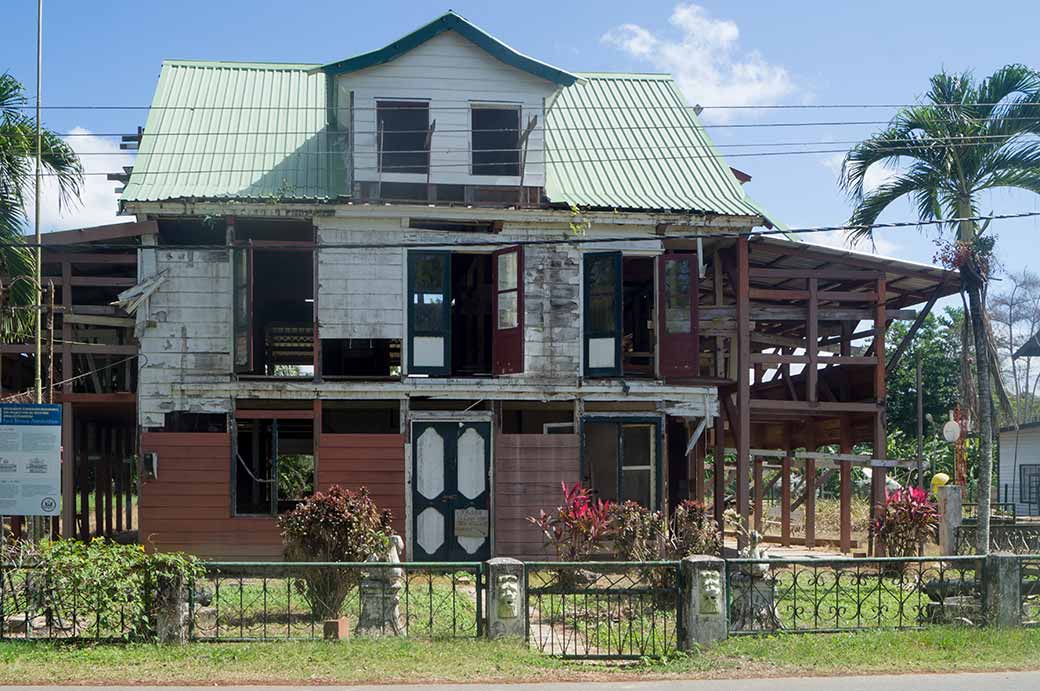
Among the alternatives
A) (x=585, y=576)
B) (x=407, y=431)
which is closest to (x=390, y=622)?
(x=585, y=576)

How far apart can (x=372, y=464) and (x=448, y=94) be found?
6602 millimetres

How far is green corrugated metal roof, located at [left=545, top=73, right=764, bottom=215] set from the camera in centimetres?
2080

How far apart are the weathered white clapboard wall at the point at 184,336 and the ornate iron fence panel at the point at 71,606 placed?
672 cm

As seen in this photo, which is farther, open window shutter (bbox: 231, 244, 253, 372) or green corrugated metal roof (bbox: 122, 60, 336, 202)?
green corrugated metal roof (bbox: 122, 60, 336, 202)

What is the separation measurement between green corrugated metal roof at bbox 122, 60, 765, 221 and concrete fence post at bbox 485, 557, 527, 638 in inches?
357

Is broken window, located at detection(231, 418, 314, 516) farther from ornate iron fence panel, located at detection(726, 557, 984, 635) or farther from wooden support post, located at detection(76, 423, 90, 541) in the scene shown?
ornate iron fence panel, located at detection(726, 557, 984, 635)

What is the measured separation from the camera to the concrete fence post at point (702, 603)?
12617 mm

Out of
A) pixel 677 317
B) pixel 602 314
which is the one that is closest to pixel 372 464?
pixel 602 314

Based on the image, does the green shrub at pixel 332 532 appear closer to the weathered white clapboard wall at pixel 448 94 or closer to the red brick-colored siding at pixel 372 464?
the red brick-colored siding at pixel 372 464

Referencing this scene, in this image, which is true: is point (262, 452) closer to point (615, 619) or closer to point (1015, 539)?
point (615, 619)

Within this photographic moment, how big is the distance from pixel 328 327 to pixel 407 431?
2.25 meters

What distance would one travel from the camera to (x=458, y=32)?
66.2 feet

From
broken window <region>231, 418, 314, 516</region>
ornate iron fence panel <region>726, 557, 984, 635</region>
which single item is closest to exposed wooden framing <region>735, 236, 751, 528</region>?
ornate iron fence panel <region>726, 557, 984, 635</region>

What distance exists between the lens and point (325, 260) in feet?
65.0
